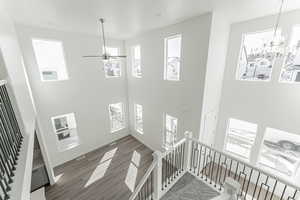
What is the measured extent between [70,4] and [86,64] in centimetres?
280

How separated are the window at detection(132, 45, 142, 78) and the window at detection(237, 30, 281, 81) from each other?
162 inches

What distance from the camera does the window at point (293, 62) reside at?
335 cm

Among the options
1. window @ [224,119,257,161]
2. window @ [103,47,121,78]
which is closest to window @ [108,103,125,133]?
window @ [103,47,121,78]

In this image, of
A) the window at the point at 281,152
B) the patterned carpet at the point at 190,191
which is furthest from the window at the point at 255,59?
the patterned carpet at the point at 190,191

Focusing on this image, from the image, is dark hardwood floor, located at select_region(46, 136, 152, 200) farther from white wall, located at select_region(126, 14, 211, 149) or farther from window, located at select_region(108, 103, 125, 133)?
white wall, located at select_region(126, 14, 211, 149)

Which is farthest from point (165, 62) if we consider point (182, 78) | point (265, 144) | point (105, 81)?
point (265, 144)

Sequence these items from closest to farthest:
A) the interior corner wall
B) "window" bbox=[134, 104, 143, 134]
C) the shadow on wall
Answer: the shadow on wall
the interior corner wall
"window" bbox=[134, 104, 143, 134]

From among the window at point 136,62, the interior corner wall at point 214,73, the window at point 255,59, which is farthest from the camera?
the window at point 136,62

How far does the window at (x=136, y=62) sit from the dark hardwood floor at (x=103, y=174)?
3.89 meters

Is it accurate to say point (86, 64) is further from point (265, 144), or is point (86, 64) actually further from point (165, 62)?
point (265, 144)

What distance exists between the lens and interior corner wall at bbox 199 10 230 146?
3550mm

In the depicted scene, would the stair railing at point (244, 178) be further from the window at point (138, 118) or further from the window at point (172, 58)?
the window at point (138, 118)

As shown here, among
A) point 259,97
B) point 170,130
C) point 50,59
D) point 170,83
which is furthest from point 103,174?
point 259,97

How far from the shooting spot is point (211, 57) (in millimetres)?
3688
